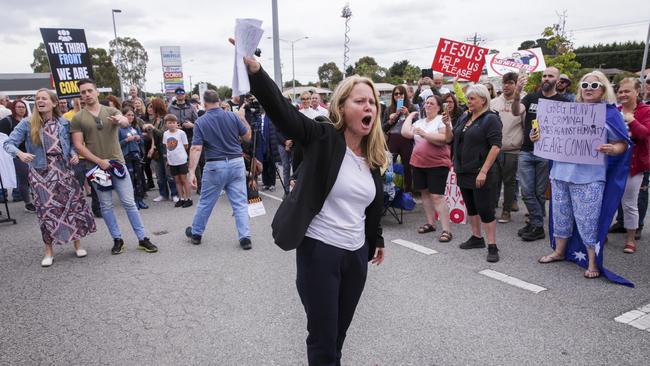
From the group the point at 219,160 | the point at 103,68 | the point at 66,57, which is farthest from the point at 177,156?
the point at 103,68

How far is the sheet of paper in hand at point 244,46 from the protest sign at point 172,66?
29.7 m

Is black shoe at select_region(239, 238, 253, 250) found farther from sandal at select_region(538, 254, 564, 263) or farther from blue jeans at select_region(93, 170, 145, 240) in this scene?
sandal at select_region(538, 254, 564, 263)

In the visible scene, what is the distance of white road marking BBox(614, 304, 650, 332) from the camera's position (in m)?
3.09

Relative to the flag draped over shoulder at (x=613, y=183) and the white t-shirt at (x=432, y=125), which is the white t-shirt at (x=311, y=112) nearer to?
the white t-shirt at (x=432, y=125)

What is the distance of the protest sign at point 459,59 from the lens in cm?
704

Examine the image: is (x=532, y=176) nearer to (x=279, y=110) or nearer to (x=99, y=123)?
(x=279, y=110)

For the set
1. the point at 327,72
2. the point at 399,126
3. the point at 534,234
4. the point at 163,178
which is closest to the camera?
the point at 534,234

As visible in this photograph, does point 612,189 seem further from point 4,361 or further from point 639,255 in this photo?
point 4,361

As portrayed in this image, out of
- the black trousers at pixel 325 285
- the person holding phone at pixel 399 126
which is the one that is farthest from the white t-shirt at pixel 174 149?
the black trousers at pixel 325 285

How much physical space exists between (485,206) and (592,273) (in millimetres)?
1155

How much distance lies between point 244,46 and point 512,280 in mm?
3545

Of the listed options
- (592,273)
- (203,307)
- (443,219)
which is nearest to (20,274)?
(203,307)

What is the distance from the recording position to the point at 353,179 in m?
2.04

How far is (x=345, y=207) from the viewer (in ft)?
6.70
